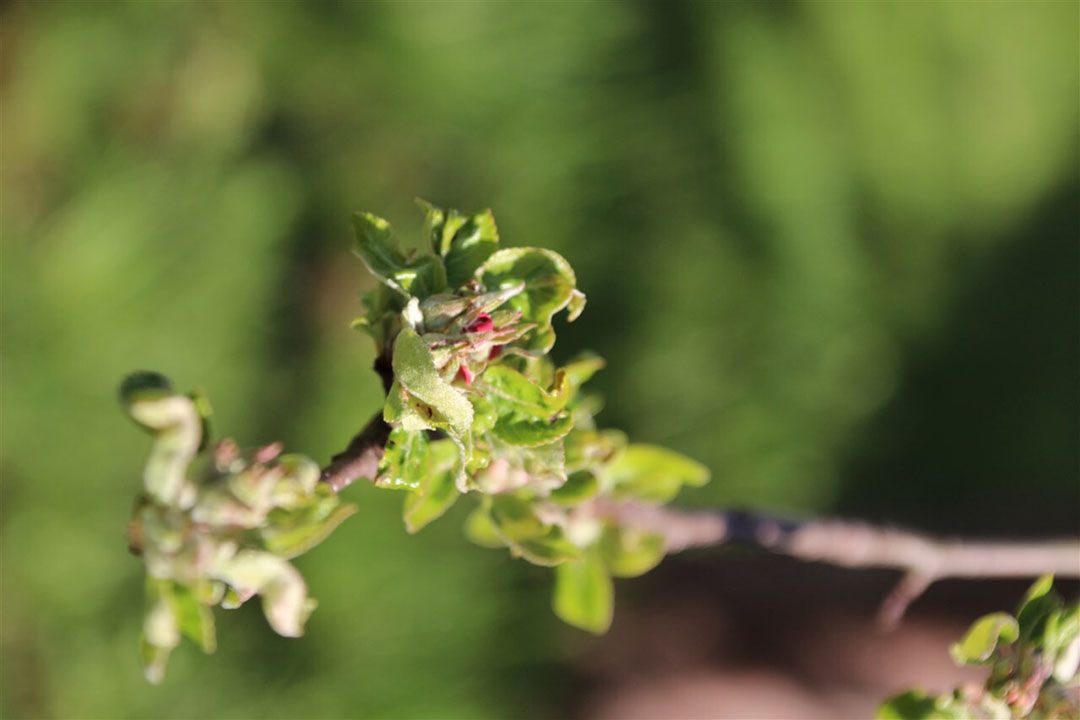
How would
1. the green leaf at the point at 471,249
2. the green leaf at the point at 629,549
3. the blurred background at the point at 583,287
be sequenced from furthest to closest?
the blurred background at the point at 583,287 → the green leaf at the point at 629,549 → the green leaf at the point at 471,249

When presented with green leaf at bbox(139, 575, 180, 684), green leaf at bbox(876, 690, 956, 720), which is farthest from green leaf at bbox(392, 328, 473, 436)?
green leaf at bbox(876, 690, 956, 720)

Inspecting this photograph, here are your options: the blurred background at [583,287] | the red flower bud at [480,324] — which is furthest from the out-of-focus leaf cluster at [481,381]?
the blurred background at [583,287]

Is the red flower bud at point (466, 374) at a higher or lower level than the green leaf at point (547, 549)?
higher

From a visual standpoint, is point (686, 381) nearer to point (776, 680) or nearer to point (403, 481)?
point (776, 680)

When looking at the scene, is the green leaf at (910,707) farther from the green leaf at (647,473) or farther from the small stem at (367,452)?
the small stem at (367,452)

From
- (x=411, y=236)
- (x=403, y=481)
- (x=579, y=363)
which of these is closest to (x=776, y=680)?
(x=411, y=236)

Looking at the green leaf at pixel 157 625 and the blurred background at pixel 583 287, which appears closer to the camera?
the green leaf at pixel 157 625
